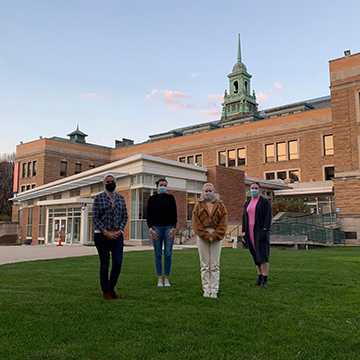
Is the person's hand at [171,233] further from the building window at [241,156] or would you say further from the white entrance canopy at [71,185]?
the building window at [241,156]

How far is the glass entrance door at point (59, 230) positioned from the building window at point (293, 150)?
25530mm

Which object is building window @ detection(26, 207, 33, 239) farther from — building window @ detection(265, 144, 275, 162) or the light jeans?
the light jeans

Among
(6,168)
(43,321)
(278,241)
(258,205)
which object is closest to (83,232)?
(278,241)

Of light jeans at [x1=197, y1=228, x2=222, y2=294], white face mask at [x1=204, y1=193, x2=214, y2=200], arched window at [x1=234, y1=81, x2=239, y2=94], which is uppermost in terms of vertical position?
arched window at [x1=234, y1=81, x2=239, y2=94]

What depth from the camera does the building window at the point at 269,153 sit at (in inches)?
1737

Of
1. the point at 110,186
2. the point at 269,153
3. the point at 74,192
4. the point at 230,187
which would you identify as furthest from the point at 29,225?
the point at 110,186

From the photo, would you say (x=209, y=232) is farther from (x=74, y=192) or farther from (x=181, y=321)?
(x=74, y=192)

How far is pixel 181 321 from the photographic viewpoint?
413cm

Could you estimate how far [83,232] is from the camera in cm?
2706

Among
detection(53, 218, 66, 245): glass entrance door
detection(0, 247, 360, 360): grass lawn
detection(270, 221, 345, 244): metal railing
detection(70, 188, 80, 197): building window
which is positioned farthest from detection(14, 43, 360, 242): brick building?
detection(0, 247, 360, 360): grass lawn

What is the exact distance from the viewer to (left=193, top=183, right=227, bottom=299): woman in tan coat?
18.4ft

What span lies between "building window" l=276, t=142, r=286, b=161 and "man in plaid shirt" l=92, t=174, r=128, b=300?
1569 inches

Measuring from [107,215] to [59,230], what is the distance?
25.8 meters

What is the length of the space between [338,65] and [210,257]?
28.2m
